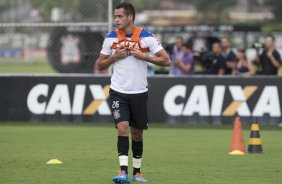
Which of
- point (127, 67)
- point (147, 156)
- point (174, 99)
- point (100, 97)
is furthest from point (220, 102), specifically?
point (127, 67)

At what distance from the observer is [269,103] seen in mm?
20594

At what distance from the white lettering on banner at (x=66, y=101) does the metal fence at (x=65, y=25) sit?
158 centimetres

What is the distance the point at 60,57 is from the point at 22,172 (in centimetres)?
2109

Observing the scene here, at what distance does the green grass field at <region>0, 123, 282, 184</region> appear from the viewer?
464 inches

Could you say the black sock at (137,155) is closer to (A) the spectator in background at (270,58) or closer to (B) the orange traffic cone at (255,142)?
(B) the orange traffic cone at (255,142)

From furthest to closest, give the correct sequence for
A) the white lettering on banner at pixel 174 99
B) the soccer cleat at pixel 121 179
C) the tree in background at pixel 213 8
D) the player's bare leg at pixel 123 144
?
the tree in background at pixel 213 8 → the white lettering on banner at pixel 174 99 → the player's bare leg at pixel 123 144 → the soccer cleat at pixel 121 179

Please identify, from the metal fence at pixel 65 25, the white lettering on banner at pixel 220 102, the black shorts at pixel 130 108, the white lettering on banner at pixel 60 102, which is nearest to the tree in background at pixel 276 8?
the metal fence at pixel 65 25

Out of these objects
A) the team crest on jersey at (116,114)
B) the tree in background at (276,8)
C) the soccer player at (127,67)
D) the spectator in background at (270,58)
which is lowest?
the tree in background at (276,8)

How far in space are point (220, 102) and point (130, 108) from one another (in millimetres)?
9466

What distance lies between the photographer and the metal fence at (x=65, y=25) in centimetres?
2288

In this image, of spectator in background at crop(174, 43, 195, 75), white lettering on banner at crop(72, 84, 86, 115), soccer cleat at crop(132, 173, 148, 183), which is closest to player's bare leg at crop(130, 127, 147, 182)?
soccer cleat at crop(132, 173, 148, 183)

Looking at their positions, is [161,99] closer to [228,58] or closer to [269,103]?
[269,103]

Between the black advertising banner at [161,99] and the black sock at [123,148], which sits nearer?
the black sock at [123,148]

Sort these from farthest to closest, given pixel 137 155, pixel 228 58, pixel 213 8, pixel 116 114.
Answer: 1. pixel 213 8
2. pixel 228 58
3. pixel 137 155
4. pixel 116 114
